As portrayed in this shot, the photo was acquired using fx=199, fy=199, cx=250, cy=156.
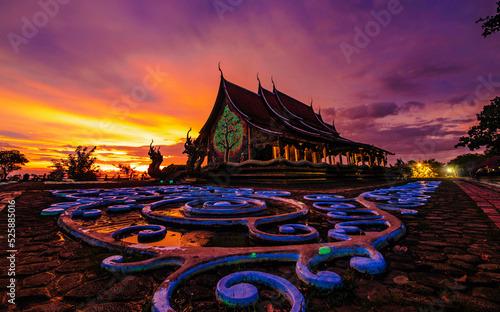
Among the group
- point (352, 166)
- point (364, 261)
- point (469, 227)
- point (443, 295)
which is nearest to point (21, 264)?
point (364, 261)

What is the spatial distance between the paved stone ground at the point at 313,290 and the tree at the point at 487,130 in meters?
16.6

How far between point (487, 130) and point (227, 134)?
58.9ft

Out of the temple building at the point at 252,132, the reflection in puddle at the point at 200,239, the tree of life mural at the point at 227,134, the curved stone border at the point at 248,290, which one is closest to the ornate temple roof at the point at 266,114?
the temple building at the point at 252,132

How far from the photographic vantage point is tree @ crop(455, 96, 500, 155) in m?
12.2

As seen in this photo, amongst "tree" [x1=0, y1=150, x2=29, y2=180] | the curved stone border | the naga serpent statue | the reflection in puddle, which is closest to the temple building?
the naga serpent statue

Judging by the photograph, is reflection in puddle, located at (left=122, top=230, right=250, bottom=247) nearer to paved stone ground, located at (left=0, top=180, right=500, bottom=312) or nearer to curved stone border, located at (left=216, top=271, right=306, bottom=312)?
paved stone ground, located at (left=0, top=180, right=500, bottom=312)

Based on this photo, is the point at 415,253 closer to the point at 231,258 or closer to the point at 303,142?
the point at 231,258

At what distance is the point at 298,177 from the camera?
371 inches

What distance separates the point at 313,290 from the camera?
40.7 inches

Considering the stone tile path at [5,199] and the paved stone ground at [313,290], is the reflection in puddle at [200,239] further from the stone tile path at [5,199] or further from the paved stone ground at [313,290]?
the stone tile path at [5,199]

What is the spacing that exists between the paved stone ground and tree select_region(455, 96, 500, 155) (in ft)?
54.4

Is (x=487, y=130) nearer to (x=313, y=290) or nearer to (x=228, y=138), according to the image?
(x=228, y=138)

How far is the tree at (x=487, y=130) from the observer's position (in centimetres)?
1216

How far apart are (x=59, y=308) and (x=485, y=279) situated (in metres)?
2.33
